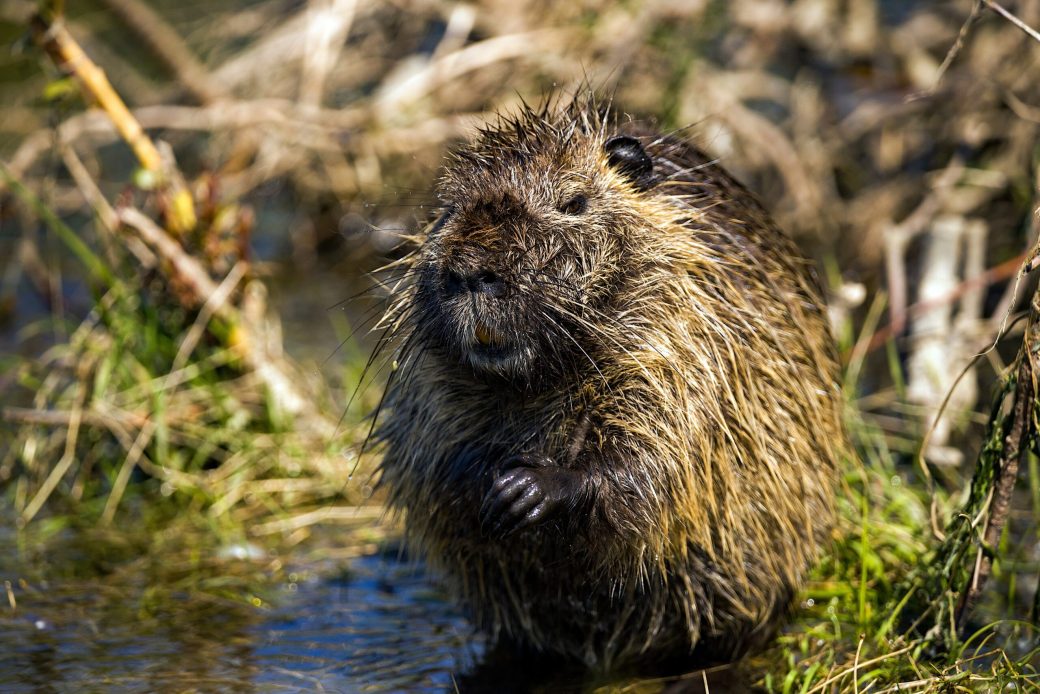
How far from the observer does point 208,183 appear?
13.8ft

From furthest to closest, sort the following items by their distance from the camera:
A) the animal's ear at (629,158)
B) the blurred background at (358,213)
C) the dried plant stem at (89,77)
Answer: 1. the dried plant stem at (89,77)
2. the blurred background at (358,213)
3. the animal's ear at (629,158)

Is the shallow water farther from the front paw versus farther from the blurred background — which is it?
the front paw

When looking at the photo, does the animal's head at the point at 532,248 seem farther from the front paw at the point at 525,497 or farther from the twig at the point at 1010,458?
the twig at the point at 1010,458

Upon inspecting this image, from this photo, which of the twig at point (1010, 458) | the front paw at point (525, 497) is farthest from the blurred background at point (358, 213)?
the front paw at point (525, 497)

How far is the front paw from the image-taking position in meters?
2.57

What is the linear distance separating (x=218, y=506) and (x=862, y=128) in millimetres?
3347

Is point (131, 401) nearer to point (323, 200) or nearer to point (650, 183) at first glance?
point (650, 183)

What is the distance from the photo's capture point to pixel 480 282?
2561mm

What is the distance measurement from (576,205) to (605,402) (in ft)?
1.43

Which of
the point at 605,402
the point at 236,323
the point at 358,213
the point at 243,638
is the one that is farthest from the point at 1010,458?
the point at 358,213

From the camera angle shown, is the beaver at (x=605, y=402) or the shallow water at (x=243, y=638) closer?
the beaver at (x=605, y=402)

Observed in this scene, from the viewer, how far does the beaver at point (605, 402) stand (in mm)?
2658

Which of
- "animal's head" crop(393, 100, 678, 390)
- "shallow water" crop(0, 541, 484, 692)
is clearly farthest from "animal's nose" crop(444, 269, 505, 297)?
"shallow water" crop(0, 541, 484, 692)

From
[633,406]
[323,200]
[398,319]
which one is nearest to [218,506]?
[398,319]
